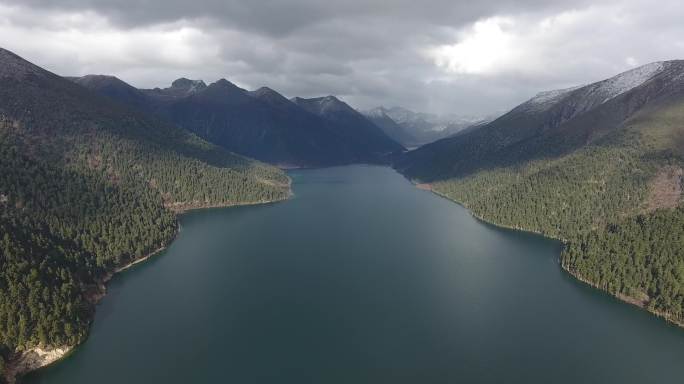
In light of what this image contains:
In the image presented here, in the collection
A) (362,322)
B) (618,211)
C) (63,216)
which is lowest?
(362,322)

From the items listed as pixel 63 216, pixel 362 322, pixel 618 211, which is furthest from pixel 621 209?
pixel 63 216

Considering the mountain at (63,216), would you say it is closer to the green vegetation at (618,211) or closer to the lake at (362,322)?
the lake at (362,322)

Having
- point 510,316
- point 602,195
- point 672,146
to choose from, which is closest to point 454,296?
point 510,316

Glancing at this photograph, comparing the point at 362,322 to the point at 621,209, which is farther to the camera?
the point at 621,209

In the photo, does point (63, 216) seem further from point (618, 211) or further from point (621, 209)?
point (621, 209)

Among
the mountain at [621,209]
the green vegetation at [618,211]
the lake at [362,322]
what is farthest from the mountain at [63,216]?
the green vegetation at [618,211]

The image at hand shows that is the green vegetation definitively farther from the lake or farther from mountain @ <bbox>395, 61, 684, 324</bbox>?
the lake
